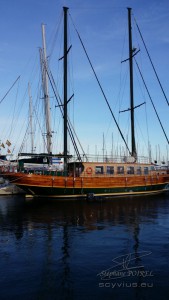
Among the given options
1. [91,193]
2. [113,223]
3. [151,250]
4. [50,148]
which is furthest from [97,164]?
[151,250]

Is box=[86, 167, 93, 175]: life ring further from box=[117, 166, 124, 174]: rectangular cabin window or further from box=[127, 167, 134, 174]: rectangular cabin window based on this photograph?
box=[127, 167, 134, 174]: rectangular cabin window

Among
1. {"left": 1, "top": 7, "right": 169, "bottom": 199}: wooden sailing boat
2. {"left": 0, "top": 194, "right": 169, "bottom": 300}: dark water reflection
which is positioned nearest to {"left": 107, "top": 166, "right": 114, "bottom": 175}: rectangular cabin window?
{"left": 1, "top": 7, "right": 169, "bottom": 199}: wooden sailing boat

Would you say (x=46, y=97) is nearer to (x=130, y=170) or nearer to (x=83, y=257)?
(x=130, y=170)

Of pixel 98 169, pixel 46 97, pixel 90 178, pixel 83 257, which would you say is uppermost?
pixel 46 97

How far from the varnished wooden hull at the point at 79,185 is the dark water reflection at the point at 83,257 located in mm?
9099

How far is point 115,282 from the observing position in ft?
28.1

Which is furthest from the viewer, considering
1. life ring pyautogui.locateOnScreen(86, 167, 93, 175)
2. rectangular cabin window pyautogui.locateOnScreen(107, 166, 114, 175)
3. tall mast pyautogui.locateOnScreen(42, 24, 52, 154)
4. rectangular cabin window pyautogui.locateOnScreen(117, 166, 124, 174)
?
tall mast pyautogui.locateOnScreen(42, 24, 52, 154)

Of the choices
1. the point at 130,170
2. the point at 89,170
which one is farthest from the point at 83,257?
the point at 130,170

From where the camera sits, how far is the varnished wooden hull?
28.5 metres

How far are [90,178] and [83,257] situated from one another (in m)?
20.3

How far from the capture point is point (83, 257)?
35.7 ft

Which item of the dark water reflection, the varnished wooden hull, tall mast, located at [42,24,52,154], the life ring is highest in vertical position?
tall mast, located at [42,24,52,154]

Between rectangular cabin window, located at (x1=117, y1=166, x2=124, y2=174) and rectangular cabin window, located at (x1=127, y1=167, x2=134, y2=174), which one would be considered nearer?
rectangular cabin window, located at (x1=117, y1=166, x2=124, y2=174)

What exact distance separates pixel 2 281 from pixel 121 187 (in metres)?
25.5
